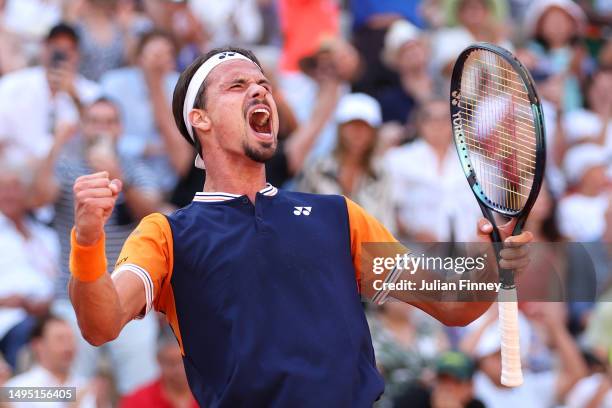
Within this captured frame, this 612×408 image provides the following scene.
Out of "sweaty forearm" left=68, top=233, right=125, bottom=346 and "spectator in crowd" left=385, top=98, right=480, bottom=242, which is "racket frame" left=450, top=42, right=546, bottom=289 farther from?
"spectator in crowd" left=385, top=98, right=480, bottom=242

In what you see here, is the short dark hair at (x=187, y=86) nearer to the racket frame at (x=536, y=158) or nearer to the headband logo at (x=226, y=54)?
the headband logo at (x=226, y=54)

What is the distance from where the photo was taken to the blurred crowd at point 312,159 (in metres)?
7.40

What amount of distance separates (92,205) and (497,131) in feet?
6.32

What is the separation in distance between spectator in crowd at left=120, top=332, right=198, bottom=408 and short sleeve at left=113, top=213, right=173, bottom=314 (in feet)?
8.92

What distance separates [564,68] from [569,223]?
1980mm

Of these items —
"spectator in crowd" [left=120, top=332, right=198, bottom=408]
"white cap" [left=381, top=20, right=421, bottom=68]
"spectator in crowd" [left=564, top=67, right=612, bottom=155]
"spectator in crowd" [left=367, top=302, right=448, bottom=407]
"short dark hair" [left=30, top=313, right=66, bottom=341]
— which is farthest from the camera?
"spectator in crowd" [left=564, top=67, right=612, bottom=155]

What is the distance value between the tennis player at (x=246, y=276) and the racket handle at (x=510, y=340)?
13 centimetres

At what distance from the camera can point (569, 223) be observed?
9086 millimetres

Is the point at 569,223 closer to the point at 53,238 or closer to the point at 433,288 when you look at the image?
the point at 53,238

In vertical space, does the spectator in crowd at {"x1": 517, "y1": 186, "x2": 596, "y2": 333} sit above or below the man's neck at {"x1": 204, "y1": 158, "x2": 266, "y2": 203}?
below

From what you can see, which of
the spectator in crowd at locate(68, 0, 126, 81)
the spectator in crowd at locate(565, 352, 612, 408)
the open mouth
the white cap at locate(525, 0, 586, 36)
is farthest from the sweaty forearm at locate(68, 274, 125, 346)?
the white cap at locate(525, 0, 586, 36)

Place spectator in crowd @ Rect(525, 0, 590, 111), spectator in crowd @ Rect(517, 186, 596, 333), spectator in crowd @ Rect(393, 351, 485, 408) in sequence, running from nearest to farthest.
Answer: spectator in crowd @ Rect(393, 351, 485, 408) < spectator in crowd @ Rect(517, 186, 596, 333) < spectator in crowd @ Rect(525, 0, 590, 111)

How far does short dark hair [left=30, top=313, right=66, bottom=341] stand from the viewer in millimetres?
7086

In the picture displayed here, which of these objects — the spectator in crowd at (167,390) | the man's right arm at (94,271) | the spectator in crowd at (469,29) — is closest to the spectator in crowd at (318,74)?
the spectator in crowd at (469,29)
